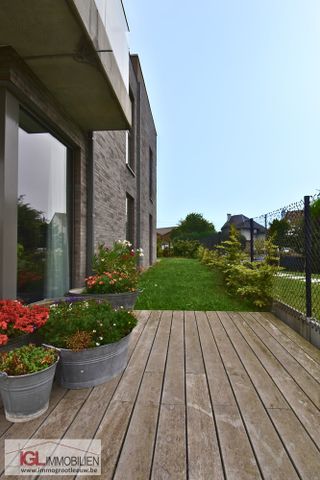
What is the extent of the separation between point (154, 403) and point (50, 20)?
2938 mm

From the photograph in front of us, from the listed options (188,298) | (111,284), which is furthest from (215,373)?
(188,298)

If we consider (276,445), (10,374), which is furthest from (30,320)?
(276,445)

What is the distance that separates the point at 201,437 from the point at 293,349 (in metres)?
1.69

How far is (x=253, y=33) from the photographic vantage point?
23.7 ft

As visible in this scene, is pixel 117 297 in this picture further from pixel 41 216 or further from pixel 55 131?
pixel 55 131

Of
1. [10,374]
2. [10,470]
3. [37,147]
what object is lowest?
[10,470]

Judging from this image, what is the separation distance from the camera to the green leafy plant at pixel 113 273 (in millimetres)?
3617

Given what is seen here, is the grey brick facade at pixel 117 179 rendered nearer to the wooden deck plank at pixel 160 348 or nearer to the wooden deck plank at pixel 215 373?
the wooden deck plank at pixel 160 348

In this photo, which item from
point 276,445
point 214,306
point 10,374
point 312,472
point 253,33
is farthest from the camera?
point 253,33

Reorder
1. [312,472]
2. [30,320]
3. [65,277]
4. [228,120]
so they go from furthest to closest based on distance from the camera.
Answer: [228,120] < [65,277] < [30,320] < [312,472]

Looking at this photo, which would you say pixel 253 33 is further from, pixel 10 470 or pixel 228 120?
pixel 10 470
